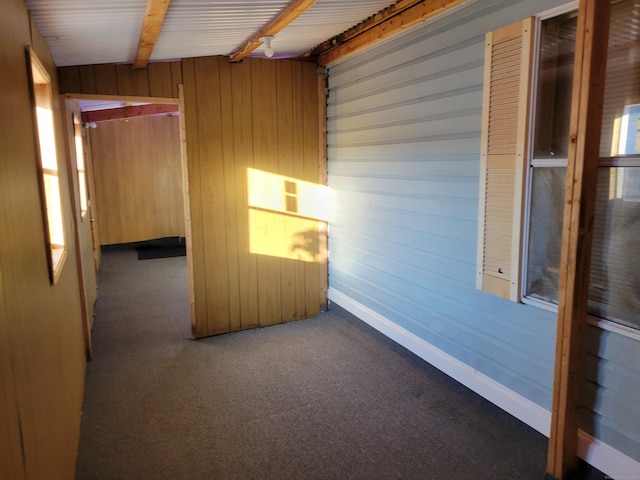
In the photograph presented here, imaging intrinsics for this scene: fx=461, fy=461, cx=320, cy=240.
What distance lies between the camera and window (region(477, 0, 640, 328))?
208cm

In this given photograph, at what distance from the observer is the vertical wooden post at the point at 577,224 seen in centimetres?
200

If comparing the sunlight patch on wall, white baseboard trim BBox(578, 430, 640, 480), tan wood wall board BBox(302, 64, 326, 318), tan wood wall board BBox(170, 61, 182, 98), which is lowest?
white baseboard trim BBox(578, 430, 640, 480)

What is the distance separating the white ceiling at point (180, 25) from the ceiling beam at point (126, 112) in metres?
3.16

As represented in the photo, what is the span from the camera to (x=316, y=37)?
3.99 meters

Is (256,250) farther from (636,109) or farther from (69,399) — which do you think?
(636,109)

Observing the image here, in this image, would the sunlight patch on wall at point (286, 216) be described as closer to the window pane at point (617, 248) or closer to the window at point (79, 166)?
the window at point (79, 166)

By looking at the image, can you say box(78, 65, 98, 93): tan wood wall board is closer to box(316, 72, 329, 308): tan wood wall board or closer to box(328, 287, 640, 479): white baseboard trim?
box(316, 72, 329, 308): tan wood wall board

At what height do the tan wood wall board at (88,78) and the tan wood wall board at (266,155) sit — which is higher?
the tan wood wall board at (88,78)

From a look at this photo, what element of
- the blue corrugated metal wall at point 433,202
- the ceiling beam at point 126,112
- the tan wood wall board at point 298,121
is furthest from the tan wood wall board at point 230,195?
the ceiling beam at point 126,112

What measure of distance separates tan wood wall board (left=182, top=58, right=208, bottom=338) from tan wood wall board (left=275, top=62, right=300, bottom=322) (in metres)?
0.79

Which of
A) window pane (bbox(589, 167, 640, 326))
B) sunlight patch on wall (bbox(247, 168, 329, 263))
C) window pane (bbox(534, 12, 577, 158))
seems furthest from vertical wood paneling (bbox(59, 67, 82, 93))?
window pane (bbox(589, 167, 640, 326))

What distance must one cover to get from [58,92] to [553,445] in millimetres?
4111

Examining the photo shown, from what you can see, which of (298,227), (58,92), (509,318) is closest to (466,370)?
(509,318)

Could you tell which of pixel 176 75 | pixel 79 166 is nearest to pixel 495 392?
pixel 176 75
